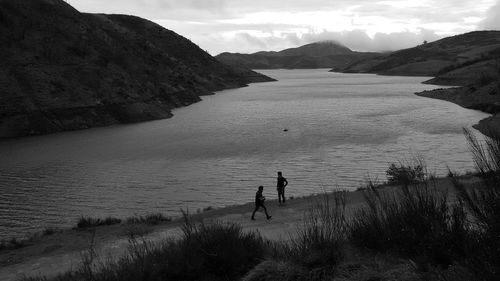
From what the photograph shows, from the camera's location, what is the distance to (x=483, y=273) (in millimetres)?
4629

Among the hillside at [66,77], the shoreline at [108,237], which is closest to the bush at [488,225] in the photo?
the shoreline at [108,237]

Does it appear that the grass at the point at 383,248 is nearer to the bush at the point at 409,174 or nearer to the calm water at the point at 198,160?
the bush at the point at 409,174

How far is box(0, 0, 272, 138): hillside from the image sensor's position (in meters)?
59.2

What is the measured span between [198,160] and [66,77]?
128 ft

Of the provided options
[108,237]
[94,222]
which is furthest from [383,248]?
[94,222]

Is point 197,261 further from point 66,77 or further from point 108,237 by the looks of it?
point 66,77

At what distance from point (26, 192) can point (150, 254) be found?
2334 cm

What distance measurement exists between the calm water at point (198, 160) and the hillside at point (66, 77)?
489cm

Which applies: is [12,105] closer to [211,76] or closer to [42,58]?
[42,58]

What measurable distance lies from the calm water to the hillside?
4891 millimetres

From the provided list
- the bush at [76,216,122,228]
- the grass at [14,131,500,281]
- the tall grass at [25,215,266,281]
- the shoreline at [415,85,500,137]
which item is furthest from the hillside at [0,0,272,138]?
the grass at [14,131,500,281]

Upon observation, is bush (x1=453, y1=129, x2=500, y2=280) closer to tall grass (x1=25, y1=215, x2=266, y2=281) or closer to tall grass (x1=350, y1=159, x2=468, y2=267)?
tall grass (x1=350, y1=159, x2=468, y2=267)

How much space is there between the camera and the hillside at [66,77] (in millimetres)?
59156

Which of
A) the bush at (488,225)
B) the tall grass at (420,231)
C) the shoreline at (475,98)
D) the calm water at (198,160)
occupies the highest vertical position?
the bush at (488,225)
